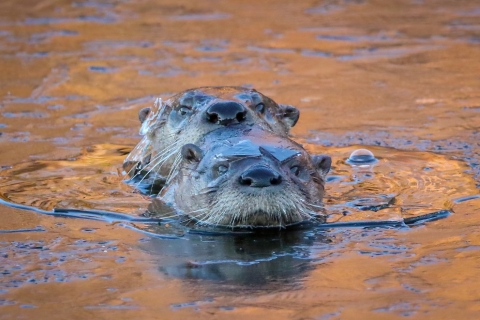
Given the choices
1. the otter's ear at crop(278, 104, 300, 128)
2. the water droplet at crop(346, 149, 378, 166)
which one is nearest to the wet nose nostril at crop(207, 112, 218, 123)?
the otter's ear at crop(278, 104, 300, 128)

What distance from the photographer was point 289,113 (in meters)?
6.99

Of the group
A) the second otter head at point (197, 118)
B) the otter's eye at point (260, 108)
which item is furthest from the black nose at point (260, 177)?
the otter's eye at point (260, 108)

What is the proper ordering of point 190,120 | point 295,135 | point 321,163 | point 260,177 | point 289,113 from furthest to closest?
point 295,135 < point 289,113 < point 190,120 < point 321,163 < point 260,177

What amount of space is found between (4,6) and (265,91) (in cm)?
511

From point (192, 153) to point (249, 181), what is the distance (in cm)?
69

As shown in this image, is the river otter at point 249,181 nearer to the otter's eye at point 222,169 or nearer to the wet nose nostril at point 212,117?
the otter's eye at point 222,169

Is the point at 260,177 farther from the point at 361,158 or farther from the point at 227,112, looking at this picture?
the point at 361,158

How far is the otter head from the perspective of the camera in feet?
16.6

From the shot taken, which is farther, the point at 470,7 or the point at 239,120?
the point at 470,7

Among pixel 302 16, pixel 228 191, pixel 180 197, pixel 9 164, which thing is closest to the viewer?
pixel 228 191

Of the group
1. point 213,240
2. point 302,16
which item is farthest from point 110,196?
point 302,16

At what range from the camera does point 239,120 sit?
6.16 metres

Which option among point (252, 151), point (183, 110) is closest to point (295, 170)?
point (252, 151)

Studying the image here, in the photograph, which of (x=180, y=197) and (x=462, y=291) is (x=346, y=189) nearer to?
(x=180, y=197)
